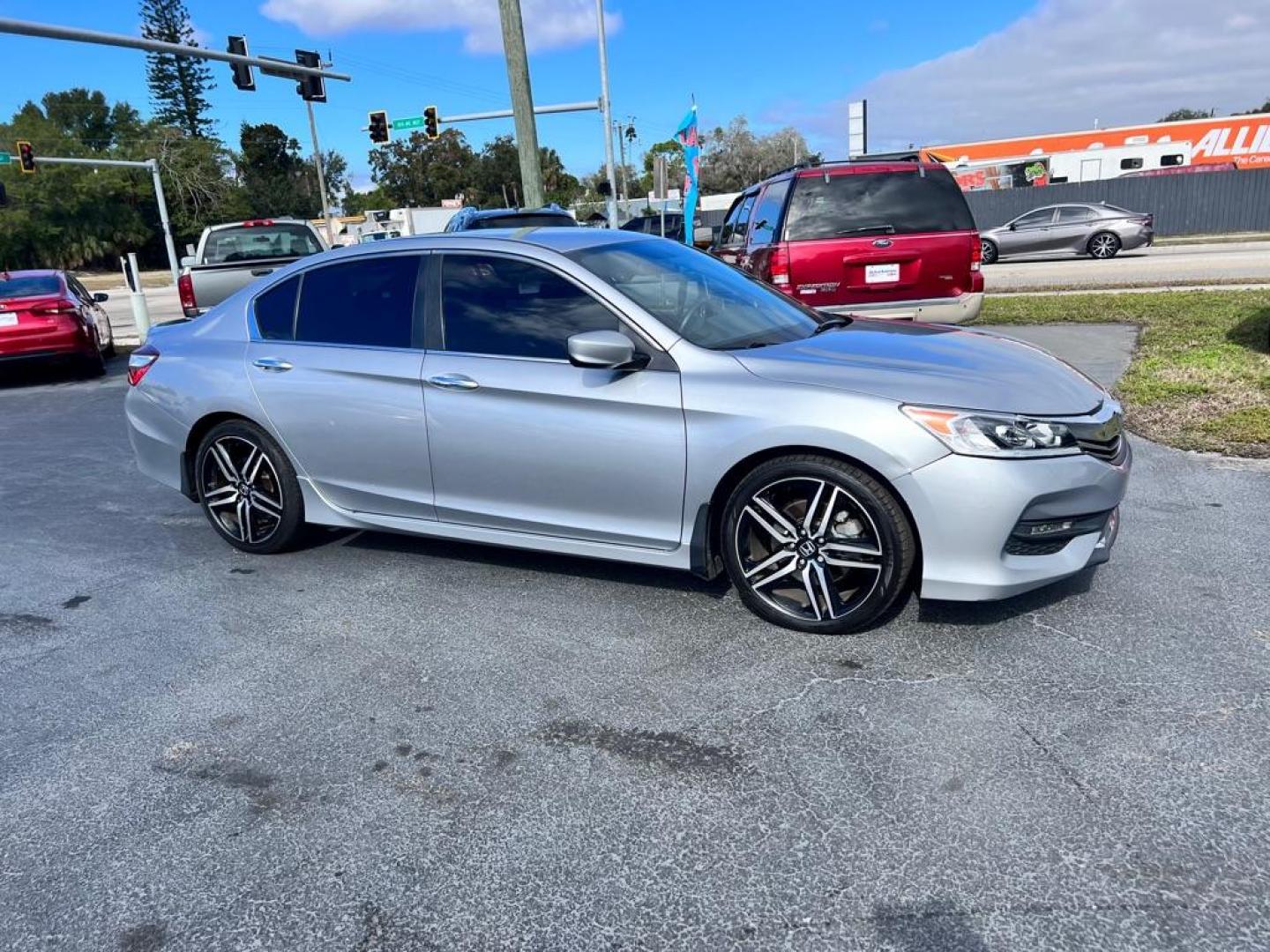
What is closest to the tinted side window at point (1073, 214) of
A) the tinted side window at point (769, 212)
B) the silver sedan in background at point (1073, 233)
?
the silver sedan in background at point (1073, 233)

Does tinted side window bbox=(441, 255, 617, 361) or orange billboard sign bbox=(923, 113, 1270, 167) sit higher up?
orange billboard sign bbox=(923, 113, 1270, 167)

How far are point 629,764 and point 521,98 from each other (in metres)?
14.6

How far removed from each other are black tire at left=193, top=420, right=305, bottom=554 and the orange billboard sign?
33063mm

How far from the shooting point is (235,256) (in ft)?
44.3

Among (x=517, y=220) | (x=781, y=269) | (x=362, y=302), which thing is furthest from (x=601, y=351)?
(x=517, y=220)

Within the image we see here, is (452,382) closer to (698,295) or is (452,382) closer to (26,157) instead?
(698,295)

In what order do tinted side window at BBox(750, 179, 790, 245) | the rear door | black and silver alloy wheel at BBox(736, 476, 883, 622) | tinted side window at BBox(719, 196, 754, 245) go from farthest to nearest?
tinted side window at BBox(719, 196, 754, 245), tinted side window at BBox(750, 179, 790, 245), the rear door, black and silver alloy wheel at BBox(736, 476, 883, 622)

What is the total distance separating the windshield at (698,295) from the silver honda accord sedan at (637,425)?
19 mm

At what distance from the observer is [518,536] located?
4406 millimetres

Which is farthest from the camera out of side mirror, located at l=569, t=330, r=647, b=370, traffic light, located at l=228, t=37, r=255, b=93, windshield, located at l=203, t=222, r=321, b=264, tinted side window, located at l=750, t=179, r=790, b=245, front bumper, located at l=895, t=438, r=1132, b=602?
traffic light, located at l=228, t=37, r=255, b=93

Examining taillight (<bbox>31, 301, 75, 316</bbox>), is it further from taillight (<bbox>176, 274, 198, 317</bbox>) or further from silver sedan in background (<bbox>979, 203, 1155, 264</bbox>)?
silver sedan in background (<bbox>979, 203, 1155, 264</bbox>)

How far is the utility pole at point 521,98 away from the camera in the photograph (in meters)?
Result: 15.3

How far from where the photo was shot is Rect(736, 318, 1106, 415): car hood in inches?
143

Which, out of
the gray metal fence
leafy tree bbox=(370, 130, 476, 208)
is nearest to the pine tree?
Answer: leafy tree bbox=(370, 130, 476, 208)
